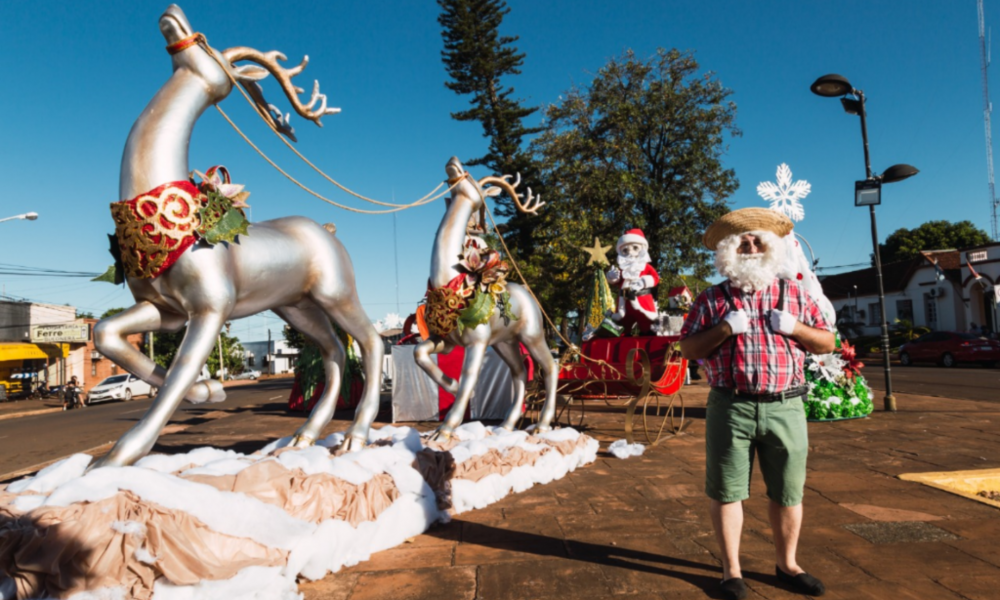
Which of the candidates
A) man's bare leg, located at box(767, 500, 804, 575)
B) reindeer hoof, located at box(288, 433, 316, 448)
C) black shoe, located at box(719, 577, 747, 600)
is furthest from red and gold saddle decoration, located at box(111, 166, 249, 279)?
man's bare leg, located at box(767, 500, 804, 575)

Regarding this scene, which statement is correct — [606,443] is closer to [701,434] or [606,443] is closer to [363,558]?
[701,434]

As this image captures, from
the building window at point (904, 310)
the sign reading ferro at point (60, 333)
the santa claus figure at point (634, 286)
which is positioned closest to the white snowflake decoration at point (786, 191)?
the santa claus figure at point (634, 286)

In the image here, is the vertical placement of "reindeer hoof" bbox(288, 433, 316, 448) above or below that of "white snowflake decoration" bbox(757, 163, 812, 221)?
below

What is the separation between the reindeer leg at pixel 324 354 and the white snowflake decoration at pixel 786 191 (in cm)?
476

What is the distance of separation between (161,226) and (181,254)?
0.15m

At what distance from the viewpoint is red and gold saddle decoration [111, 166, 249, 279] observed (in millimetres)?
2918

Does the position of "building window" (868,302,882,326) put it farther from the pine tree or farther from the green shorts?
the green shorts

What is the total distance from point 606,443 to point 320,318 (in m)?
3.59

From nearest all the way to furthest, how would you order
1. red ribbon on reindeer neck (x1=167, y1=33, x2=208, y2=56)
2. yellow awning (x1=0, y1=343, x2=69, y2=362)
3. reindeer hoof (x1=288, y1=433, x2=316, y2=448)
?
red ribbon on reindeer neck (x1=167, y1=33, x2=208, y2=56) < reindeer hoof (x1=288, y1=433, x2=316, y2=448) < yellow awning (x1=0, y1=343, x2=69, y2=362)

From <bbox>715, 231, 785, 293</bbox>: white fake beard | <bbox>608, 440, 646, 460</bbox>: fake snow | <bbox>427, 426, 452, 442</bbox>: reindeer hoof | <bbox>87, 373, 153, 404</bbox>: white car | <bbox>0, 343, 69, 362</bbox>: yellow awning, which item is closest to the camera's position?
<bbox>715, 231, 785, 293</bbox>: white fake beard

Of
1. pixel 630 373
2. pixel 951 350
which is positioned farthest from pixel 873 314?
pixel 630 373

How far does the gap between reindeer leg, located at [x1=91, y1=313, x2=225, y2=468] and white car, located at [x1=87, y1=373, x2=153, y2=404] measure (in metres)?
22.3

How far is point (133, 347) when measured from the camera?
3.03 m

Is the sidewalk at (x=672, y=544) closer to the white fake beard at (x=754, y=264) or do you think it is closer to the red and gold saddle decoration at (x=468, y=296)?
the white fake beard at (x=754, y=264)
